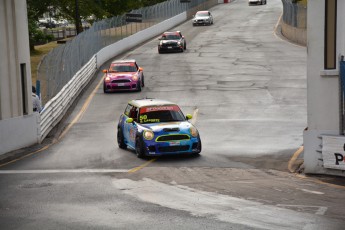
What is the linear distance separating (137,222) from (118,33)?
4652cm

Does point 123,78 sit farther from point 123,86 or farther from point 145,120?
point 145,120

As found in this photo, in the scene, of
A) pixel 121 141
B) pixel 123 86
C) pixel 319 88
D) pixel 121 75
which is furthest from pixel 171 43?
pixel 319 88

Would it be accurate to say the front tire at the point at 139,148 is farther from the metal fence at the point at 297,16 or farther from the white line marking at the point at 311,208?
the metal fence at the point at 297,16

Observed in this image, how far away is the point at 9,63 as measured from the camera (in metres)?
25.8

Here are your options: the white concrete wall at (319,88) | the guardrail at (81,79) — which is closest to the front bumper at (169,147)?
the white concrete wall at (319,88)

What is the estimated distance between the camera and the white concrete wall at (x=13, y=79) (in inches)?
997

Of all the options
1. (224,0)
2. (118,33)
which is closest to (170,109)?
(118,33)

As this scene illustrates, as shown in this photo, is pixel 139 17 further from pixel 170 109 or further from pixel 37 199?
pixel 37 199

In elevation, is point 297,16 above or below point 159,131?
above

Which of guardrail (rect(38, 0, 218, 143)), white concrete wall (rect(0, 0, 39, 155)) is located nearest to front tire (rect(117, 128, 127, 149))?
white concrete wall (rect(0, 0, 39, 155))

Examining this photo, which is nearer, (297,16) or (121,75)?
(121,75)

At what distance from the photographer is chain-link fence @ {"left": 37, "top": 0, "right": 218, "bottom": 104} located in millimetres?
33719

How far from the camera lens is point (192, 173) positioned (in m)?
19.9

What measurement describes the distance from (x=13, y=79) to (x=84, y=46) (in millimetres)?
20108
